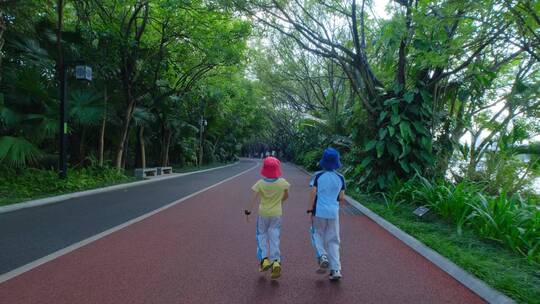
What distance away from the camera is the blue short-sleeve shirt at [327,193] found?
4.93 metres

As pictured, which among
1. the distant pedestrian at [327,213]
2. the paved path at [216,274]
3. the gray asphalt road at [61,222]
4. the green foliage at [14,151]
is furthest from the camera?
the green foliage at [14,151]

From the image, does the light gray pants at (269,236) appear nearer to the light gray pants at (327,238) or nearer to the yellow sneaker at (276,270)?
the yellow sneaker at (276,270)

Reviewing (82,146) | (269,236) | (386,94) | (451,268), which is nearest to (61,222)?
(269,236)

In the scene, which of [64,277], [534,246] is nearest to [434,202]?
[534,246]

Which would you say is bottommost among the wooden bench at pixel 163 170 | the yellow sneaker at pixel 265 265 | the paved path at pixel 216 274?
the wooden bench at pixel 163 170

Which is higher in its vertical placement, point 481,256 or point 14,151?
point 14,151

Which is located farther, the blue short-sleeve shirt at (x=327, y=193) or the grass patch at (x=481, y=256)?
the blue short-sleeve shirt at (x=327, y=193)

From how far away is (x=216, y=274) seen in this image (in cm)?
501

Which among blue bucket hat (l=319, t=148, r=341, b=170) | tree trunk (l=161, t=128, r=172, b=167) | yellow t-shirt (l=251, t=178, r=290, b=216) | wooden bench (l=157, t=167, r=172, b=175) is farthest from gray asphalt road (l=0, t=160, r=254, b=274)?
tree trunk (l=161, t=128, r=172, b=167)

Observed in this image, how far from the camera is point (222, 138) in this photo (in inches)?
2003

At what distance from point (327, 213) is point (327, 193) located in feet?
0.81

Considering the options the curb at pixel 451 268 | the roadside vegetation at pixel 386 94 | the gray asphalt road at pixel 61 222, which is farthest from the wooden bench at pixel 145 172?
the curb at pixel 451 268

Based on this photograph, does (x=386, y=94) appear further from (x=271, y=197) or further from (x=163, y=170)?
(x=163, y=170)

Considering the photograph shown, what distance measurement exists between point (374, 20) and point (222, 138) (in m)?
36.1
